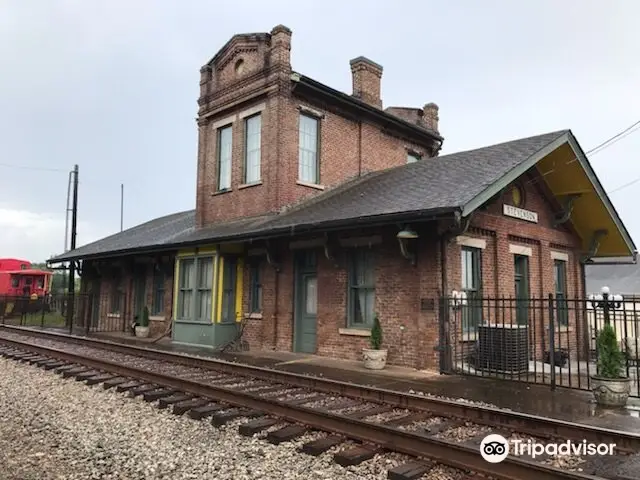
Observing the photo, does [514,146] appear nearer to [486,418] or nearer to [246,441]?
[486,418]

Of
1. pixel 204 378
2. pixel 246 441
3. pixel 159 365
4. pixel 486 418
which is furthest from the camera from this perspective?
pixel 159 365

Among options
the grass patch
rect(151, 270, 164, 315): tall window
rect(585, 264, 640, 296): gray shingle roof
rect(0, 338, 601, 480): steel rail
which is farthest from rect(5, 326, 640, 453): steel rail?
rect(585, 264, 640, 296): gray shingle roof

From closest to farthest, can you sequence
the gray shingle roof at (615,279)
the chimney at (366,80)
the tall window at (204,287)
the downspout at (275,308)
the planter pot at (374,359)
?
the planter pot at (374,359) < the downspout at (275,308) < the tall window at (204,287) < the chimney at (366,80) < the gray shingle roof at (615,279)

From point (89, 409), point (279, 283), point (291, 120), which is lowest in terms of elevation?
point (89, 409)

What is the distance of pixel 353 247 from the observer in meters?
12.2

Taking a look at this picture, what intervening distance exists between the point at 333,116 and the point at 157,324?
9.53 metres

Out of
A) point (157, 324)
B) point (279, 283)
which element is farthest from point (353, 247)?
point (157, 324)

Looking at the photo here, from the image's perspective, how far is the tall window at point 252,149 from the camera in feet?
52.9

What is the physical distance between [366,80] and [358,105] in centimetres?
256

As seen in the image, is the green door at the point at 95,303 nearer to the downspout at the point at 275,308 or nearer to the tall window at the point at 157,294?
the tall window at the point at 157,294

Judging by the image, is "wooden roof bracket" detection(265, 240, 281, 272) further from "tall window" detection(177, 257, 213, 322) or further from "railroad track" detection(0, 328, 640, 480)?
"railroad track" detection(0, 328, 640, 480)

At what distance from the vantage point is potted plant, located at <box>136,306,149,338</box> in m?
17.9

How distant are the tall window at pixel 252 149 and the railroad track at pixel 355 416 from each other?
7105 mm

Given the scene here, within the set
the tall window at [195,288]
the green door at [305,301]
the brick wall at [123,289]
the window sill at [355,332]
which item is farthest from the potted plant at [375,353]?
the brick wall at [123,289]
